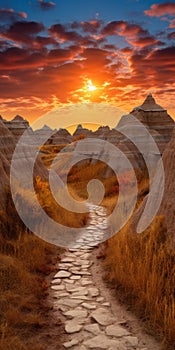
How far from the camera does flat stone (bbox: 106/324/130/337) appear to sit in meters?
4.29

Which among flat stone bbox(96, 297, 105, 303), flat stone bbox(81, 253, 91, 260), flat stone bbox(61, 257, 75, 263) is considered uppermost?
flat stone bbox(81, 253, 91, 260)

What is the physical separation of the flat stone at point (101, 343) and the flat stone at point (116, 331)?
13cm

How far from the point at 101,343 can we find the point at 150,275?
1.33m

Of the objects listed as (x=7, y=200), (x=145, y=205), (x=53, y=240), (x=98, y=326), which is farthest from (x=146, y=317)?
(x=7, y=200)

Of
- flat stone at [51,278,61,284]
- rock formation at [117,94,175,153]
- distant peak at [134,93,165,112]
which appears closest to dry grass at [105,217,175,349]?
flat stone at [51,278,61,284]

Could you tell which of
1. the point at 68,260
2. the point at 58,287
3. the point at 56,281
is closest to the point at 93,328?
the point at 58,287

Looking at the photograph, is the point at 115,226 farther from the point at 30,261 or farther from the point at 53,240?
the point at 30,261

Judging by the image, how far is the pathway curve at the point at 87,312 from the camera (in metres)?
4.08

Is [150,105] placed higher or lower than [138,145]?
higher

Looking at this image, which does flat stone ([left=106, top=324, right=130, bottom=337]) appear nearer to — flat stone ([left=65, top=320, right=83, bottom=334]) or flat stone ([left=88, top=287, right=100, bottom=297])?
flat stone ([left=65, top=320, right=83, bottom=334])

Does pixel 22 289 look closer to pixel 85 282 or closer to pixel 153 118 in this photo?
pixel 85 282

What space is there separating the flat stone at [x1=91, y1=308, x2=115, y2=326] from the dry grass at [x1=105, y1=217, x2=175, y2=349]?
468mm

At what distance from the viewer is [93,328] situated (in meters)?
4.45

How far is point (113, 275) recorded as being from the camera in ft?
19.7
